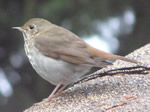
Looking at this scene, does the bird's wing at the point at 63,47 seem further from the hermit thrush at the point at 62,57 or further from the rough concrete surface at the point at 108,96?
the rough concrete surface at the point at 108,96

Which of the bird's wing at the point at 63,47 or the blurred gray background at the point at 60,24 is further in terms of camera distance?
the blurred gray background at the point at 60,24

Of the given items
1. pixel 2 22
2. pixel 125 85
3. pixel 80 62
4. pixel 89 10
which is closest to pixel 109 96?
pixel 125 85

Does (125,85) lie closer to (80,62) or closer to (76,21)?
(80,62)

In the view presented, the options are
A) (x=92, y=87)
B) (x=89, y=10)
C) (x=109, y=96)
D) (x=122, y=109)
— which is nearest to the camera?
(x=122, y=109)

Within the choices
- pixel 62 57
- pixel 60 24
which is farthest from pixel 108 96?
pixel 60 24

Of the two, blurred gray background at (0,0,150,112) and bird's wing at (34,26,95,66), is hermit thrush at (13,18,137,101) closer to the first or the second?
bird's wing at (34,26,95,66)

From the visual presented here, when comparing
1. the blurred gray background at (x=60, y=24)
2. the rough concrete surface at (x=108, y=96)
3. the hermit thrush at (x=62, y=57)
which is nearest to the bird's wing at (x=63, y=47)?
the hermit thrush at (x=62, y=57)
